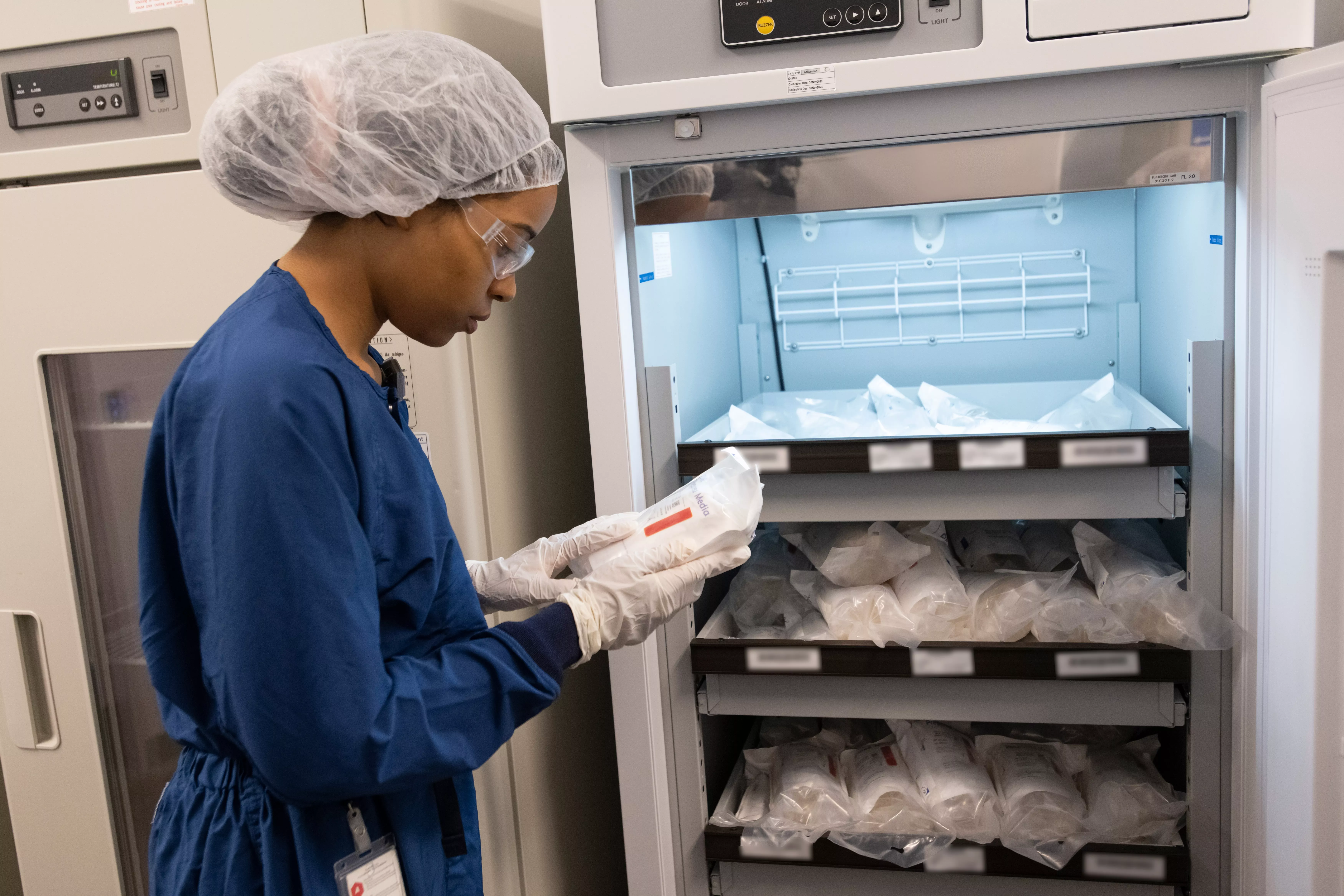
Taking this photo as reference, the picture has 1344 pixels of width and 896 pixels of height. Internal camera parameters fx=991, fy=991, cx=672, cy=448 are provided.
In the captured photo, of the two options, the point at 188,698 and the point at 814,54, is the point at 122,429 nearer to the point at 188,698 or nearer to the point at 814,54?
the point at 188,698

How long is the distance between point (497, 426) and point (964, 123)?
0.79m

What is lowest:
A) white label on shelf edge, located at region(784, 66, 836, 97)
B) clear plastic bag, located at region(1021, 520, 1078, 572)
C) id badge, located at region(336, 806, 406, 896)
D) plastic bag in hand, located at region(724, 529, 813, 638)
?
id badge, located at region(336, 806, 406, 896)

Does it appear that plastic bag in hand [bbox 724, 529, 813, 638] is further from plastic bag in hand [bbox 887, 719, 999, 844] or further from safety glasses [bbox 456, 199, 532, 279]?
safety glasses [bbox 456, 199, 532, 279]

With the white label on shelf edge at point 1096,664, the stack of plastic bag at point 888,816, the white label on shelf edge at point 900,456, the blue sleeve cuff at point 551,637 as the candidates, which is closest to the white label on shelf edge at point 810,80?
the white label on shelf edge at point 900,456

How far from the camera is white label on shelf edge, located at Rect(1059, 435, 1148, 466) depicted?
1293 millimetres

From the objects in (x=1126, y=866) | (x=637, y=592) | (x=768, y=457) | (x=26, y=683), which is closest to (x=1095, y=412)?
(x=768, y=457)

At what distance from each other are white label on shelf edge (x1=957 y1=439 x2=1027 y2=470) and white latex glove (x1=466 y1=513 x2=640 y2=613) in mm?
450

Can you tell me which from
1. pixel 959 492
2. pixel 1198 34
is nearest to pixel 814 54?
pixel 1198 34

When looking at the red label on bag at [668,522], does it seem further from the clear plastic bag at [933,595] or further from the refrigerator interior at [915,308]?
the clear plastic bag at [933,595]

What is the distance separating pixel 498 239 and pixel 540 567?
1.64ft

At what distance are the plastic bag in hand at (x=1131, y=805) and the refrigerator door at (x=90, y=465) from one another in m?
1.47

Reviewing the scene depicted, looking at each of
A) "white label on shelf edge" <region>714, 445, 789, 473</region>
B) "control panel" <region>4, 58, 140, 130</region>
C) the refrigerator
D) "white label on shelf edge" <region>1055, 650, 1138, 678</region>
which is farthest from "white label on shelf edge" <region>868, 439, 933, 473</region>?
"control panel" <region>4, 58, 140, 130</region>

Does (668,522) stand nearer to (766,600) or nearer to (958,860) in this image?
(766,600)

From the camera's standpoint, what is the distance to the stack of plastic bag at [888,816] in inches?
58.2
